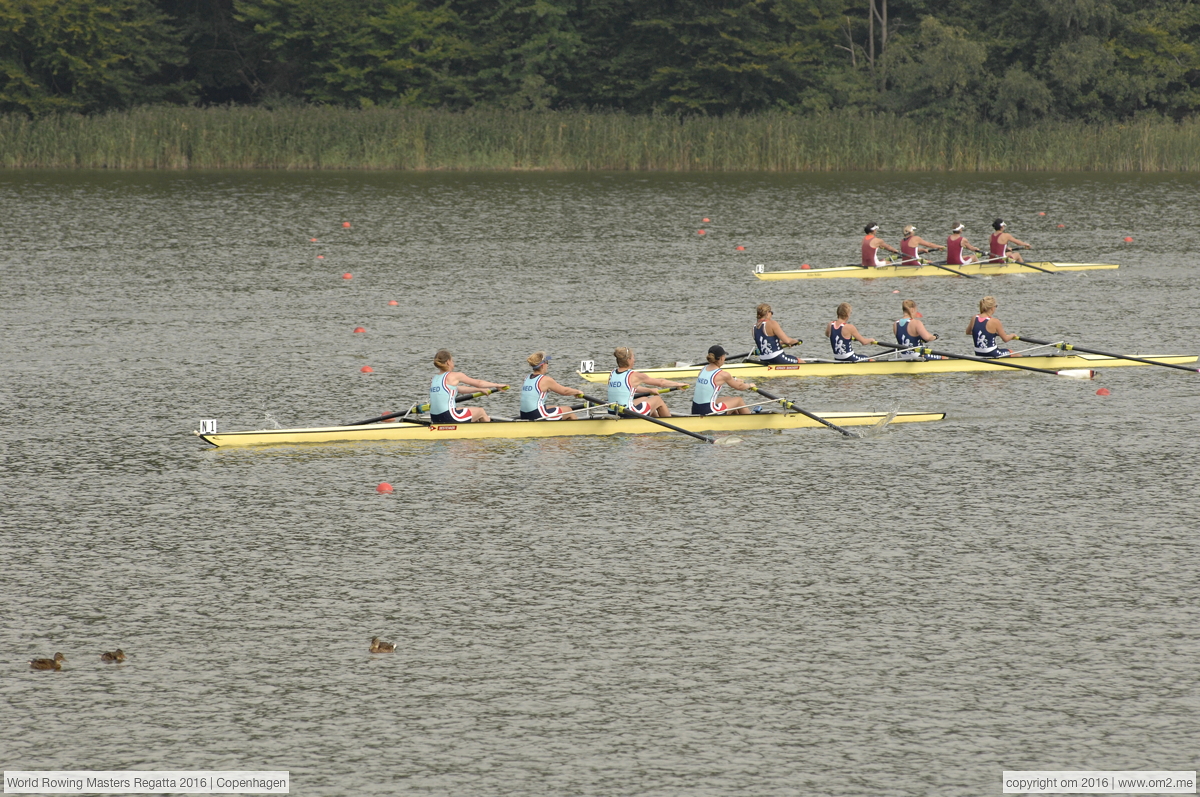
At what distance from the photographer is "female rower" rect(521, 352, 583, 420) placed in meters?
15.2

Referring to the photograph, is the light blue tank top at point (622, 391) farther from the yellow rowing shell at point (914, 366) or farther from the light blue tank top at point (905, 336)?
the light blue tank top at point (905, 336)

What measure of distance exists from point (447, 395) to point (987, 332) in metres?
7.73

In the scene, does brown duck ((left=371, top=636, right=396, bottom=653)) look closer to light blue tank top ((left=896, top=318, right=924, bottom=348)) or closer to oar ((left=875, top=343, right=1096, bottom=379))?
oar ((left=875, top=343, right=1096, bottom=379))

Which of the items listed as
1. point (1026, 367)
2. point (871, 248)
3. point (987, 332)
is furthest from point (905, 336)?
point (871, 248)

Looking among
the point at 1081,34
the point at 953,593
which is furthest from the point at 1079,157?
the point at 953,593

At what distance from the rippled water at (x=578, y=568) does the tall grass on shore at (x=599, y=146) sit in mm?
27062

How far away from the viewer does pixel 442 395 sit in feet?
49.2

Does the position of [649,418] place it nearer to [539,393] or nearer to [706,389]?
[706,389]

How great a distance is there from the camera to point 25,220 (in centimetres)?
3578

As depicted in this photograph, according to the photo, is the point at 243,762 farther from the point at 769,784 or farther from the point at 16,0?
the point at 16,0

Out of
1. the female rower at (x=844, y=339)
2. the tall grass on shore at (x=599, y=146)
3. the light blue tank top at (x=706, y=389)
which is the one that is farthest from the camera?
the tall grass on shore at (x=599, y=146)

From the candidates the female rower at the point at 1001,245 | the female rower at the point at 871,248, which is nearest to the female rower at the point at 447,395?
the female rower at the point at 871,248

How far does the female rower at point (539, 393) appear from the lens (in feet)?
49.7

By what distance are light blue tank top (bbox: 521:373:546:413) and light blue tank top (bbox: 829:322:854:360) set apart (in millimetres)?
5287
